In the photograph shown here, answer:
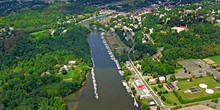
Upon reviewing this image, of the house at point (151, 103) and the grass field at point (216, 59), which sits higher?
the grass field at point (216, 59)

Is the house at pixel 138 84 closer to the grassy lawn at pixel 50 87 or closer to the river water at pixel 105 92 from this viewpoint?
the river water at pixel 105 92

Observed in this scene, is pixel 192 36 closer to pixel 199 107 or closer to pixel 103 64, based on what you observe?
pixel 103 64

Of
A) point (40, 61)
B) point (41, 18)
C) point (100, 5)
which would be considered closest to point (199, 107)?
point (40, 61)

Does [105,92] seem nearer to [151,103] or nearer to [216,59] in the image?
[151,103]

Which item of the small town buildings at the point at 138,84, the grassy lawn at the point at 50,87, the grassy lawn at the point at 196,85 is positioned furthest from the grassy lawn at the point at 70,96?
the grassy lawn at the point at 196,85

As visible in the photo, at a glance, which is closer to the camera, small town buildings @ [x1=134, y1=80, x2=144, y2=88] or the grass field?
small town buildings @ [x1=134, y1=80, x2=144, y2=88]

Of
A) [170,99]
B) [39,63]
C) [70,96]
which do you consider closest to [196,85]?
[170,99]

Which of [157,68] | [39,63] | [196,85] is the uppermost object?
[157,68]

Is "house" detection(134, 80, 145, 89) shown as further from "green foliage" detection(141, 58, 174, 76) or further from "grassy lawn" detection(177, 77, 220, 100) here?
"grassy lawn" detection(177, 77, 220, 100)

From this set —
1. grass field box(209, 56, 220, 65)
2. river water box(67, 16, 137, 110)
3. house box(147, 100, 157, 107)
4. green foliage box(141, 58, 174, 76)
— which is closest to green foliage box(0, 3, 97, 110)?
river water box(67, 16, 137, 110)
